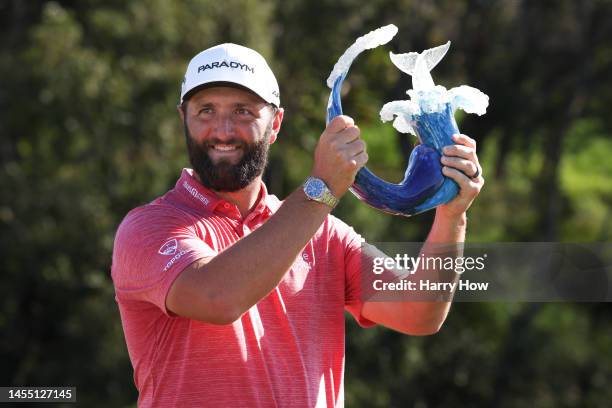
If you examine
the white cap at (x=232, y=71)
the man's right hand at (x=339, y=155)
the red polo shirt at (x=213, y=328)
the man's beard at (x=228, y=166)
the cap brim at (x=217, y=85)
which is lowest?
the red polo shirt at (x=213, y=328)

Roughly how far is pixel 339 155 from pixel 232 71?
611 mm

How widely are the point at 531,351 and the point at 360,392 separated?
3029 millimetres

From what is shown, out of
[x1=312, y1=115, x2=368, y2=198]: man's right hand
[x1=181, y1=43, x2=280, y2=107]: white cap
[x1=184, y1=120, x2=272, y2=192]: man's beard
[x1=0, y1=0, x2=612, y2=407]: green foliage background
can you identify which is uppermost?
[x1=0, y1=0, x2=612, y2=407]: green foliage background

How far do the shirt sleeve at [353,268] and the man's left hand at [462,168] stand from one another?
0.51 m

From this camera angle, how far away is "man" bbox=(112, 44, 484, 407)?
314 centimetres

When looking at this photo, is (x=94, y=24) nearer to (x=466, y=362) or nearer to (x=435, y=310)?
(x=466, y=362)

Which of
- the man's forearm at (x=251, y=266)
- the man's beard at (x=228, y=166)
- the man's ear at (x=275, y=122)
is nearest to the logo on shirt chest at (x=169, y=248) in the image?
the man's forearm at (x=251, y=266)

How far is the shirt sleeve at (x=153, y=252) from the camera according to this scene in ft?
10.7

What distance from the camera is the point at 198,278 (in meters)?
3.15

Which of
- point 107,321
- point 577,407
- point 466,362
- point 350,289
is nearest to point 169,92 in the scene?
point 107,321

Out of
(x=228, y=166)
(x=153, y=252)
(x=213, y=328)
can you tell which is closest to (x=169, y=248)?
(x=153, y=252)

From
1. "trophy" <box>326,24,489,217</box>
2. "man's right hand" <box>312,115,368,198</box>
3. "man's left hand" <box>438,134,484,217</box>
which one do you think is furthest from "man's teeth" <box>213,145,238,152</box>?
"man's left hand" <box>438,134,484,217</box>

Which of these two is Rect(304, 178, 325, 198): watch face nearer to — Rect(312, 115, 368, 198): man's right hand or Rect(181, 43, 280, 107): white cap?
Rect(312, 115, 368, 198): man's right hand

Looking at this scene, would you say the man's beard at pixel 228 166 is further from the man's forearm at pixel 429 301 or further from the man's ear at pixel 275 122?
the man's forearm at pixel 429 301
